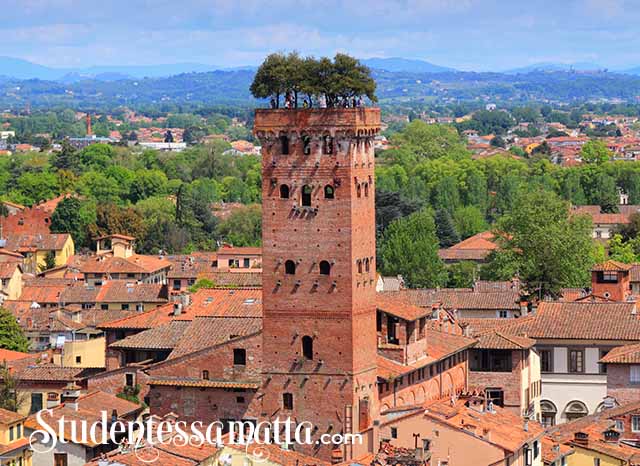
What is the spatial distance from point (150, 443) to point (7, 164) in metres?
133

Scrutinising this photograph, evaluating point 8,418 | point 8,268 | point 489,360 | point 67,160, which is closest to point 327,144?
point 8,418

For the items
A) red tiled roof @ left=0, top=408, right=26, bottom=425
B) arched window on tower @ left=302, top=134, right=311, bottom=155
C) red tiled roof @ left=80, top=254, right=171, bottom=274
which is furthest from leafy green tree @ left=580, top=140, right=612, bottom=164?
red tiled roof @ left=0, top=408, right=26, bottom=425

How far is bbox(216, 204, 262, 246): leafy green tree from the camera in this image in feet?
384

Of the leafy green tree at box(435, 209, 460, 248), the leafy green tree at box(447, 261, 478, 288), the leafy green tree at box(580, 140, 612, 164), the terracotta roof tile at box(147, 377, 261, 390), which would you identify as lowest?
the leafy green tree at box(580, 140, 612, 164)

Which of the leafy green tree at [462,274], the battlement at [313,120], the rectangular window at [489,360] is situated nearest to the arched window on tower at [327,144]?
the battlement at [313,120]

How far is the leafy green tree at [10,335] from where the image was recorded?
71.7 metres

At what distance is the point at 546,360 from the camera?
63.6 m

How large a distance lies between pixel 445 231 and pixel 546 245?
3518cm

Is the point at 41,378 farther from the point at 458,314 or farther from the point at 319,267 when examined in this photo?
the point at 458,314

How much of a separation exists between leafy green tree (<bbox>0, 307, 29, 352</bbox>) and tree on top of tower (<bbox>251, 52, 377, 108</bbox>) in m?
22.2

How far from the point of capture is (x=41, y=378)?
195ft

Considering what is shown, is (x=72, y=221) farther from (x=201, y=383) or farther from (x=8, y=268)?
(x=201, y=383)

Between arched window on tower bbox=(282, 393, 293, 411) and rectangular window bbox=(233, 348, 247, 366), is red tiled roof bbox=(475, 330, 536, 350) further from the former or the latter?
arched window on tower bbox=(282, 393, 293, 411)

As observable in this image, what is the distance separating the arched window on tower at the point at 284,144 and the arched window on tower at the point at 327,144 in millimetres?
916
